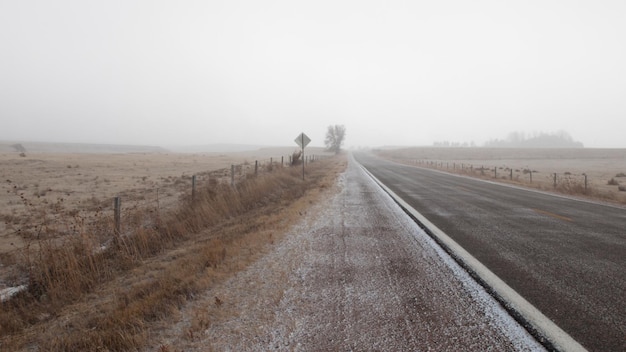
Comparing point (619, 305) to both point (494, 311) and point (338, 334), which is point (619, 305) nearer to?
point (494, 311)

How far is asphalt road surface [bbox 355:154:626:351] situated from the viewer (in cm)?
292

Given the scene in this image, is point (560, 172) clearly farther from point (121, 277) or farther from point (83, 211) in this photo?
point (83, 211)

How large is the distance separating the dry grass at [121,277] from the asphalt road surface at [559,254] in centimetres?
358

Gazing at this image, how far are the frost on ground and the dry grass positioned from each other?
264 mm

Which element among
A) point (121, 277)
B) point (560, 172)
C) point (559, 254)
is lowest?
point (121, 277)

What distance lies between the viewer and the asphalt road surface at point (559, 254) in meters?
2.92

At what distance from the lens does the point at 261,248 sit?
534 cm

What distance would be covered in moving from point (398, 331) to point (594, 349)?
1546mm

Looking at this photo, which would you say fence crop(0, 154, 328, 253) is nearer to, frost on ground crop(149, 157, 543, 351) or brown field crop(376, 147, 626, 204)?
frost on ground crop(149, 157, 543, 351)

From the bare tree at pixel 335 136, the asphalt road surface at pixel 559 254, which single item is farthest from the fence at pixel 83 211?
the bare tree at pixel 335 136

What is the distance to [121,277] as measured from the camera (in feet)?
→ 16.6

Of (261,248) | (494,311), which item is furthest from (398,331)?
(261,248)

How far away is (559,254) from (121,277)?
23.8ft

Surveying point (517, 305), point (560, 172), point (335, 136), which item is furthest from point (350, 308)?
point (335, 136)
